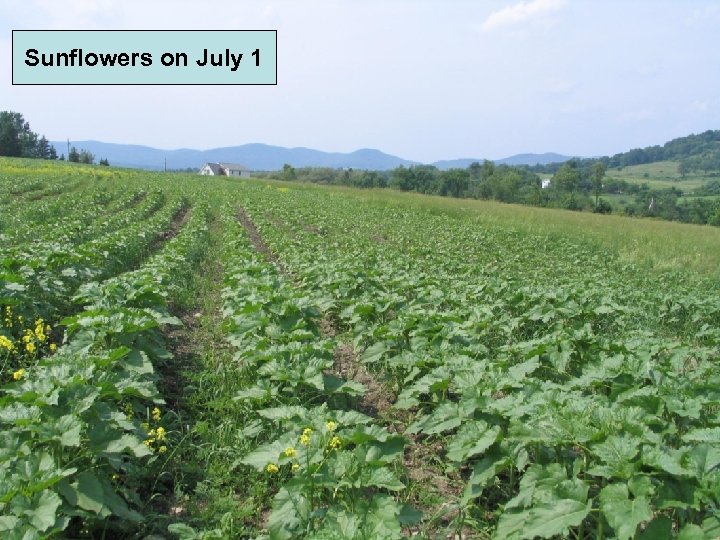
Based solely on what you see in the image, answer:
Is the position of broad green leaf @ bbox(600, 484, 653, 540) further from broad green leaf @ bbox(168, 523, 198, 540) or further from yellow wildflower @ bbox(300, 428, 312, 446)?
broad green leaf @ bbox(168, 523, 198, 540)

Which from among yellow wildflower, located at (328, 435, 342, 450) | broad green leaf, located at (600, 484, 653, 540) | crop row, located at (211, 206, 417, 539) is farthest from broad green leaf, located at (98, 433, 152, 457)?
broad green leaf, located at (600, 484, 653, 540)

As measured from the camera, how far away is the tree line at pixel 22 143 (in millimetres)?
76125

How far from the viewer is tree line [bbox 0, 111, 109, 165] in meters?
76.1

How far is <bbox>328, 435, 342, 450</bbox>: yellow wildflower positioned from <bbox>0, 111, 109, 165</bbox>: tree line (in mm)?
83075

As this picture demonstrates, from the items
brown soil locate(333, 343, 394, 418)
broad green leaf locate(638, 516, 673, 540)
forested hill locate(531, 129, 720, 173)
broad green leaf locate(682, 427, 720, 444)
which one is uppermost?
forested hill locate(531, 129, 720, 173)

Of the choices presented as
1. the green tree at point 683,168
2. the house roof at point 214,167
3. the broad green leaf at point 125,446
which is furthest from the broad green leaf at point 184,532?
the house roof at point 214,167

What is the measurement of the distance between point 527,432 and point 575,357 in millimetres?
2771

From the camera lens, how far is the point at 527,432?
313cm

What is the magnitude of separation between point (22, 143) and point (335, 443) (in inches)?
3710

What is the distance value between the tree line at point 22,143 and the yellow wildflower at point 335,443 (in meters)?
83.1

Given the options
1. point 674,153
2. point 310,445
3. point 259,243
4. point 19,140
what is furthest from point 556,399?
point 674,153

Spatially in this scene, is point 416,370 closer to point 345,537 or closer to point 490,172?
point 345,537

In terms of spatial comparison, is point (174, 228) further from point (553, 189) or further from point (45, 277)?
point (553, 189)

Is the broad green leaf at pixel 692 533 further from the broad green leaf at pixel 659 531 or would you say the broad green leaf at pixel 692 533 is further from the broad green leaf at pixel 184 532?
the broad green leaf at pixel 184 532
